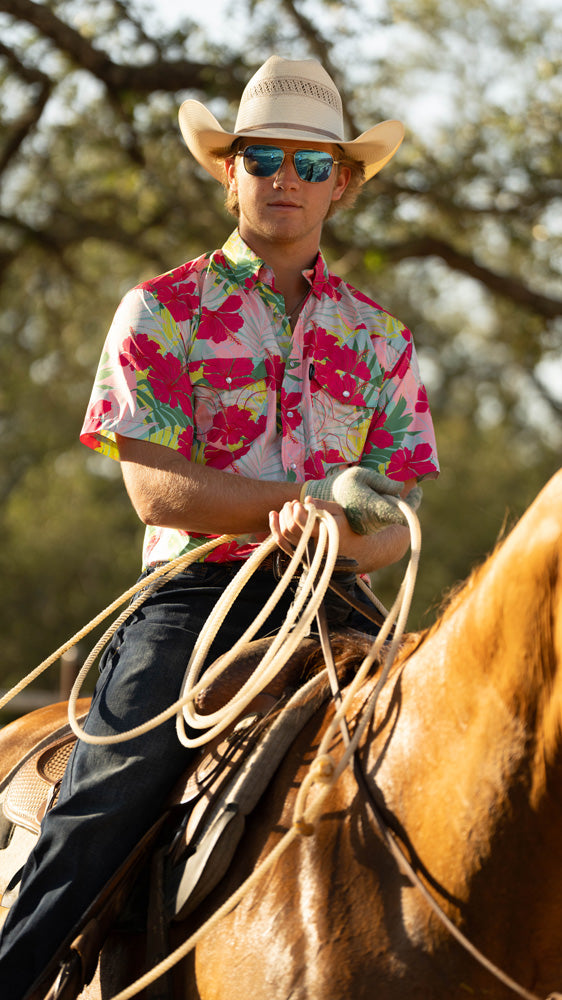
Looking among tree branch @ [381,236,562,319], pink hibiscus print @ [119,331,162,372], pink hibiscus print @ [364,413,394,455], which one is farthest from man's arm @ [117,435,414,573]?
tree branch @ [381,236,562,319]

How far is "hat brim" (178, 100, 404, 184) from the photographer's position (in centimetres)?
325

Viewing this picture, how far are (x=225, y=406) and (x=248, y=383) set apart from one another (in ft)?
0.30

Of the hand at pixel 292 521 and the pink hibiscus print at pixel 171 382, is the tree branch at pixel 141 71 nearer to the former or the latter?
the pink hibiscus print at pixel 171 382

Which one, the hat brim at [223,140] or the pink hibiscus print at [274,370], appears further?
the hat brim at [223,140]

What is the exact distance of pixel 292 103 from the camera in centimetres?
309

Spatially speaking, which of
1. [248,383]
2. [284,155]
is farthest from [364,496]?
[284,155]

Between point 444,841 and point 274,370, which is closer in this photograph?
point 444,841

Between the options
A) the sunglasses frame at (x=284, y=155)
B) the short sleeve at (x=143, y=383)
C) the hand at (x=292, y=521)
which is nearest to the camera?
the hand at (x=292, y=521)

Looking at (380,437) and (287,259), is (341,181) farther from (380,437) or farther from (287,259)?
(380,437)

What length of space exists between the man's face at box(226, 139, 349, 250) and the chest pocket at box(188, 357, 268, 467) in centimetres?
41

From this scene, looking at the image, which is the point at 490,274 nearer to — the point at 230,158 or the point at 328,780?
the point at 230,158

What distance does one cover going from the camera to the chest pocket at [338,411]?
118 inches

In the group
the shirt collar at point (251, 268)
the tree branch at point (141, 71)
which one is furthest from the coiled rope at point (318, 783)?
the tree branch at point (141, 71)

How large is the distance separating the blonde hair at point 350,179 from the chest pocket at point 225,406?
2.25ft
